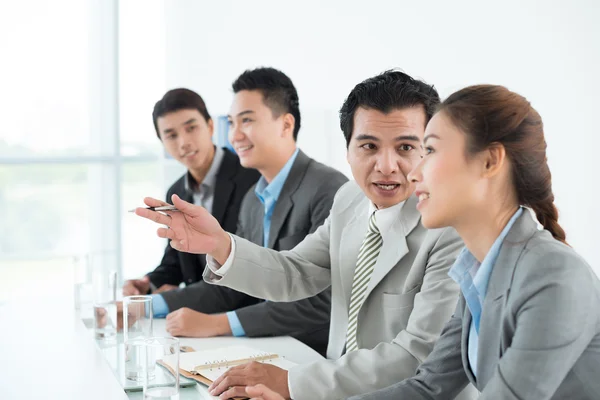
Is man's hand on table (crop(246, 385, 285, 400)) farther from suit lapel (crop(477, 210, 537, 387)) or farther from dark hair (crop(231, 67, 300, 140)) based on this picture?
dark hair (crop(231, 67, 300, 140))

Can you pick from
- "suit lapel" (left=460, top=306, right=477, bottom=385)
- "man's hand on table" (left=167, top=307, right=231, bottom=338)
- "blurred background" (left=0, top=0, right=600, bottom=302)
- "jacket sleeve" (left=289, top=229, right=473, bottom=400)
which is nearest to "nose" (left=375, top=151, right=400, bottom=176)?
"jacket sleeve" (left=289, top=229, right=473, bottom=400)

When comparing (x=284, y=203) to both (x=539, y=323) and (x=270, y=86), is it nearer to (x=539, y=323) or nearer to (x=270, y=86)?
(x=270, y=86)

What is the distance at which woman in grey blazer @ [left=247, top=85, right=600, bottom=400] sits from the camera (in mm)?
1206

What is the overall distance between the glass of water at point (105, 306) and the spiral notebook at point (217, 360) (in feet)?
1.57

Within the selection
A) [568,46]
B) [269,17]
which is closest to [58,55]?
[269,17]

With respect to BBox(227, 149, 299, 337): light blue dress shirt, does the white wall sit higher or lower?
higher

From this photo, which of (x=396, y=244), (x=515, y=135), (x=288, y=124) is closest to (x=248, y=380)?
(x=396, y=244)

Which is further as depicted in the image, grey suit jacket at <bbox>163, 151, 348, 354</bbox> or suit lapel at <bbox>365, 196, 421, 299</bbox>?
grey suit jacket at <bbox>163, 151, 348, 354</bbox>

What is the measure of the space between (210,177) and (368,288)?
1.90 m

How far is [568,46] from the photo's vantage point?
3098 millimetres

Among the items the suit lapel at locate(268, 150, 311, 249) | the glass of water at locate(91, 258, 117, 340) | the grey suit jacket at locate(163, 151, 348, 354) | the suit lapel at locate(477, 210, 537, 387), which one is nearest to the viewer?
the suit lapel at locate(477, 210, 537, 387)

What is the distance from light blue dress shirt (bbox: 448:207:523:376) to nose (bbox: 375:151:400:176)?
0.55 meters

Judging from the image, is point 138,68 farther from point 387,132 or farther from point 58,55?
point 387,132

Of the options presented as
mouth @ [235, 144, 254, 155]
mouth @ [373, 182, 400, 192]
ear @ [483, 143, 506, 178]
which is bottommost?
mouth @ [235, 144, 254, 155]
